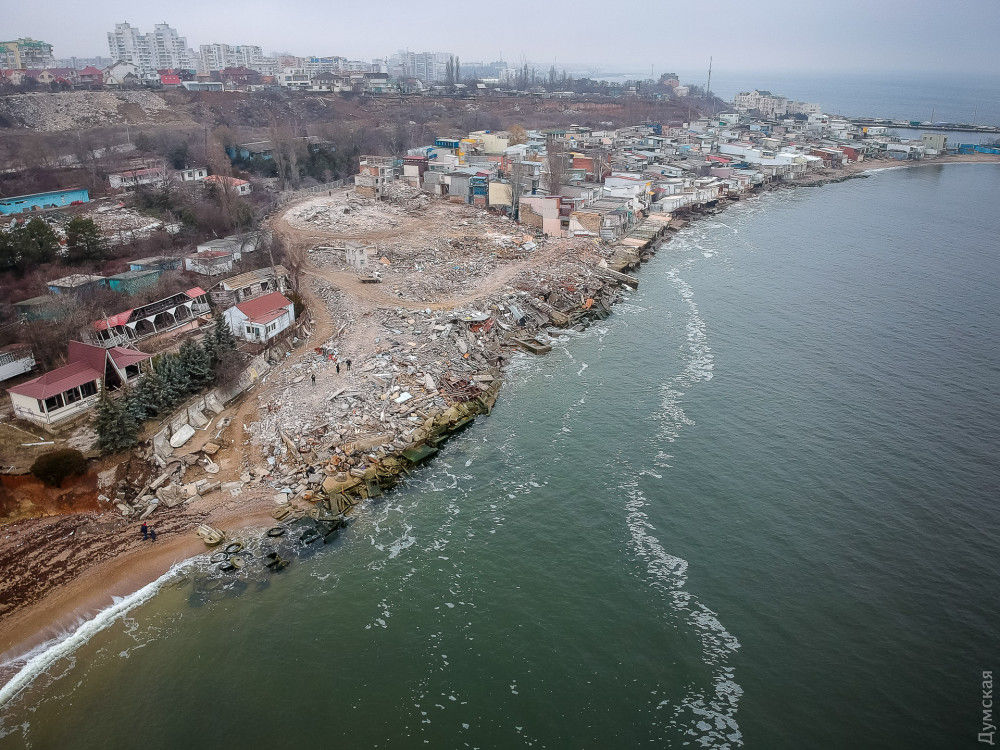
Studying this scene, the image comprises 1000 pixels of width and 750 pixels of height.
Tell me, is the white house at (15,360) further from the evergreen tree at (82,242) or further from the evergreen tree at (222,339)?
the evergreen tree at (82,242)

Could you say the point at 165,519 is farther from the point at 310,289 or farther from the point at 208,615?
the point at 310,289

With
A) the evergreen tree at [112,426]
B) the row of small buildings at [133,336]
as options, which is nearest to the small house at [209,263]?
the row of small buildings at [133,336]

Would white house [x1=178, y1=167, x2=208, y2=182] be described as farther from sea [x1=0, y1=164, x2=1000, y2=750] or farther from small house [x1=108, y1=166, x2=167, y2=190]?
sea [x1=0, y1=164, x2=1000, y2=750]

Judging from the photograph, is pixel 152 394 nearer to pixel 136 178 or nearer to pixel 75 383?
pixel 75 383

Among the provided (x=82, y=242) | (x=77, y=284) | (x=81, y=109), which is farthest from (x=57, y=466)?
(x=81, y=109)

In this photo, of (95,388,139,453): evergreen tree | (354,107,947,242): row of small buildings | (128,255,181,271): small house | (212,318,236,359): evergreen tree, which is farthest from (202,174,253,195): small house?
(95,388,139,453): evergreen tree
